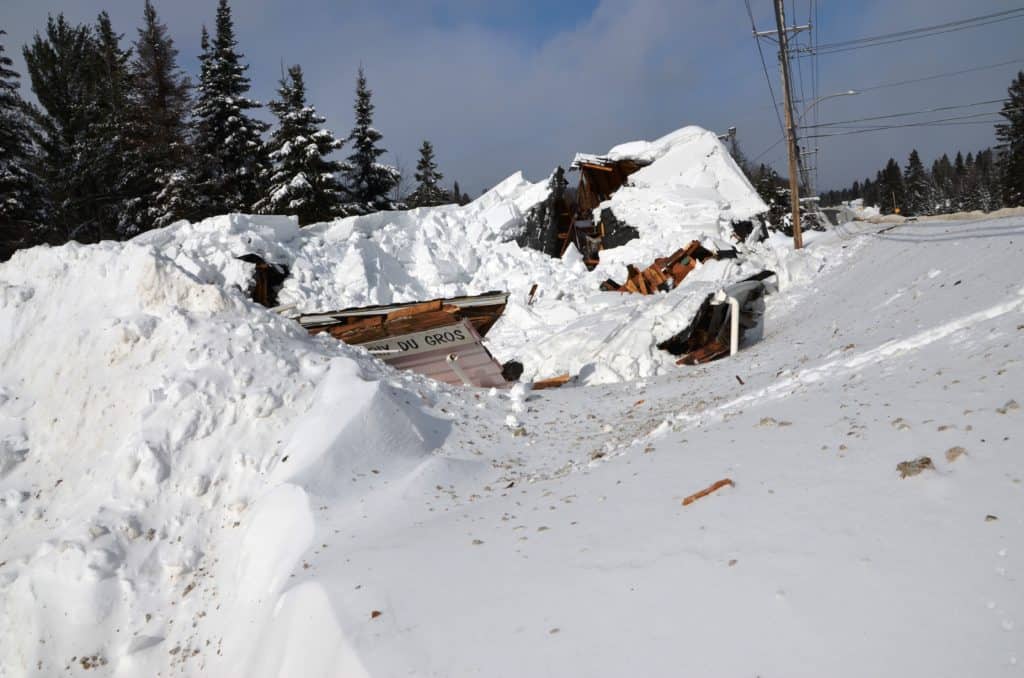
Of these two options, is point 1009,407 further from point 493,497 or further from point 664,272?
point 664,272

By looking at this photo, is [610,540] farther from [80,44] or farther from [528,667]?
[80,44]

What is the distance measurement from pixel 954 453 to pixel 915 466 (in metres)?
0.19

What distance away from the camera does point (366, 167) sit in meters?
29.6

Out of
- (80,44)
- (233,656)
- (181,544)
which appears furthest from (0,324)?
(80,44)

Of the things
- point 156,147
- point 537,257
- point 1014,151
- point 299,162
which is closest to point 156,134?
point 156,147

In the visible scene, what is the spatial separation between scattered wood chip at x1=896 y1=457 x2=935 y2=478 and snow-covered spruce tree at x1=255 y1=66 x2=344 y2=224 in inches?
961

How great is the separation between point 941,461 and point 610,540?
1.69 meters

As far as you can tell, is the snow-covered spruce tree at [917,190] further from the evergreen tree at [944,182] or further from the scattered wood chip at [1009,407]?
the scattered wood chip at [1009,407]

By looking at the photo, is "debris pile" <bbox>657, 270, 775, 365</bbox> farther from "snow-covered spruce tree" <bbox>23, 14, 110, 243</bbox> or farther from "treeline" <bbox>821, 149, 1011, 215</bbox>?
"treeline" <bbox>821, 149, 1011, 215</bbox>

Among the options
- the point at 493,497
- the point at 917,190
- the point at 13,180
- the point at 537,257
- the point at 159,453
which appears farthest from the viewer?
the point at 917,190

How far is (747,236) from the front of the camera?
59.6ft

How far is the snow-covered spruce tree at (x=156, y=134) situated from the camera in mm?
23125

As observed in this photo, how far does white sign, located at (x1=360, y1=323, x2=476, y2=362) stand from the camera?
1091 centimetres

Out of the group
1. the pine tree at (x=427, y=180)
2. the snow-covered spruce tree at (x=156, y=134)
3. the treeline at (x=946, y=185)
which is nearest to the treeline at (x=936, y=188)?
the treeline at (x=946, y=185)
